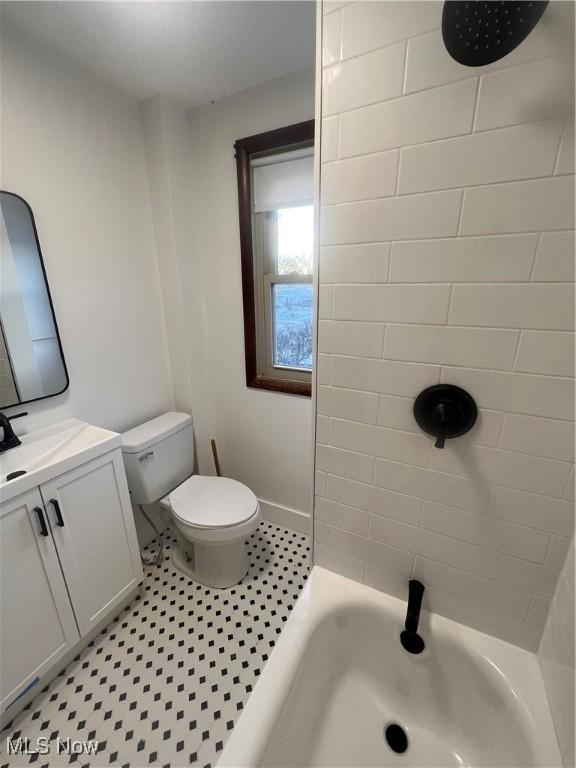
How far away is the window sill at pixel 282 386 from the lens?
171 centimetres

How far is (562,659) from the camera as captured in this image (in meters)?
0.72

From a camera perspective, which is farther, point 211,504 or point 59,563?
point 211,504

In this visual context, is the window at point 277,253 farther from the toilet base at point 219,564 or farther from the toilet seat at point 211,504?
the toilet base at point 219,564

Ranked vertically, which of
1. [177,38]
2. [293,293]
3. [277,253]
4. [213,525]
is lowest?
[213,525]

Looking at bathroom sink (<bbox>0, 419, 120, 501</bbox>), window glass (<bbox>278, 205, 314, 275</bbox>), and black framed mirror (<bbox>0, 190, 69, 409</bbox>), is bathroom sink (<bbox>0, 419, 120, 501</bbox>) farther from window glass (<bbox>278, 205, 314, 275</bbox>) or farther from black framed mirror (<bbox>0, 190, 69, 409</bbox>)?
window glass (<bbox>278, 205, 314, 275</bbox>)

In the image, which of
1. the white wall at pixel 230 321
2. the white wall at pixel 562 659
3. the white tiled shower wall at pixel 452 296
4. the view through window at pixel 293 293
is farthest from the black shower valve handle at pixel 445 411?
the view through window at pixel 293 293

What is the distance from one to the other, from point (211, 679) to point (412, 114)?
6.29ft

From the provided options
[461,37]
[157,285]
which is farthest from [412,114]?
[157,285]

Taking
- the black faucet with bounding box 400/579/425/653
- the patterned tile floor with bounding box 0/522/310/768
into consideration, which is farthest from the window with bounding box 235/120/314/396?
the patterned tile floor with bounding box 0/522/310/768

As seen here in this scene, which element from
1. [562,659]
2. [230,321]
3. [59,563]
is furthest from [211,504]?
[562,659]

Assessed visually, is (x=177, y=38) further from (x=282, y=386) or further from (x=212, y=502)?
(x=212, y=502)

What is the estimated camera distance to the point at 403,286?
760 millimetres

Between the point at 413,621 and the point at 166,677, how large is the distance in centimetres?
103

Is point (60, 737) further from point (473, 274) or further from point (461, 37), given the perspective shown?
point (461, 37)
